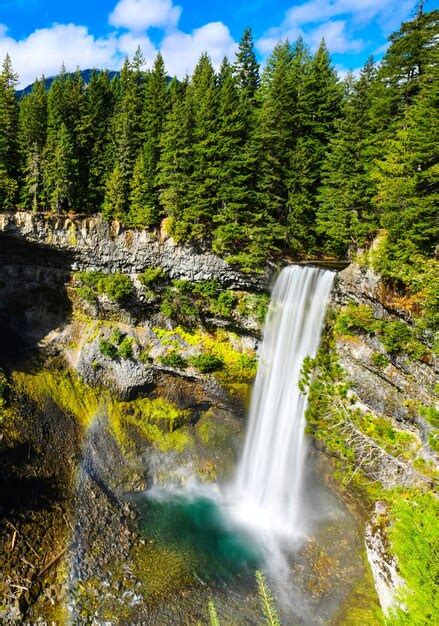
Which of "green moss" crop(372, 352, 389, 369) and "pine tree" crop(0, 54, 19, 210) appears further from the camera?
"pine tree" crop(0, 54, 19, 210)

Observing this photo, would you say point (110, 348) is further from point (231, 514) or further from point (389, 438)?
point (389, 438)

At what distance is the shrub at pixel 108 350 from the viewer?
2925 centimetres

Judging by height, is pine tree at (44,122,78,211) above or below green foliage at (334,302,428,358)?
above

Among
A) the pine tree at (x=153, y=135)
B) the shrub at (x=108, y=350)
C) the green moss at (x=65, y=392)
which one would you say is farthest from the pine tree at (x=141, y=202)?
the green moss at (x=65, y=392)

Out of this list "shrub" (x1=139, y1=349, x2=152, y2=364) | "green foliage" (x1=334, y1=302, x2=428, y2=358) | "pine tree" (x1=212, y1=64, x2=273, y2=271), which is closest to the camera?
"green foliage" (x1=334, y1=302, x2=428, y2=358)

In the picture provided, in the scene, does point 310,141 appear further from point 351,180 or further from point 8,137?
point 8,137

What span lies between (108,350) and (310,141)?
22.3m

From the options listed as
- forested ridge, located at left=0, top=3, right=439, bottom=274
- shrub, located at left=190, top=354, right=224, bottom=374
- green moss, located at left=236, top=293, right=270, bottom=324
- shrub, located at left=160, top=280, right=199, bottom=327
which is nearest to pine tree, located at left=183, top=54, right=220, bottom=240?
forested ridge, located at left=0, top=3, right=439, bottom=274

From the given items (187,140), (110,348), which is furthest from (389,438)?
(187,140)

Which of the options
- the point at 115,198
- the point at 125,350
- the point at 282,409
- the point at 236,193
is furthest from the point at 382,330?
the point at 115,198

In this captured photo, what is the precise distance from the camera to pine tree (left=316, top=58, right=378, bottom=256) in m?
25.2

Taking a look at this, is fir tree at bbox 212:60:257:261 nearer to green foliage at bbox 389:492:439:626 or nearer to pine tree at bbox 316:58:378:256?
pine tree at bbox 316:58:378:256

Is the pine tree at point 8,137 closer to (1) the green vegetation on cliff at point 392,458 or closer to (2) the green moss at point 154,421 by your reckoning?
(2) the green moss at point 154,421

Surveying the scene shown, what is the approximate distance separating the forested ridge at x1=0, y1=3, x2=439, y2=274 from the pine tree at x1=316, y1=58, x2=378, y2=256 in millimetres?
97
